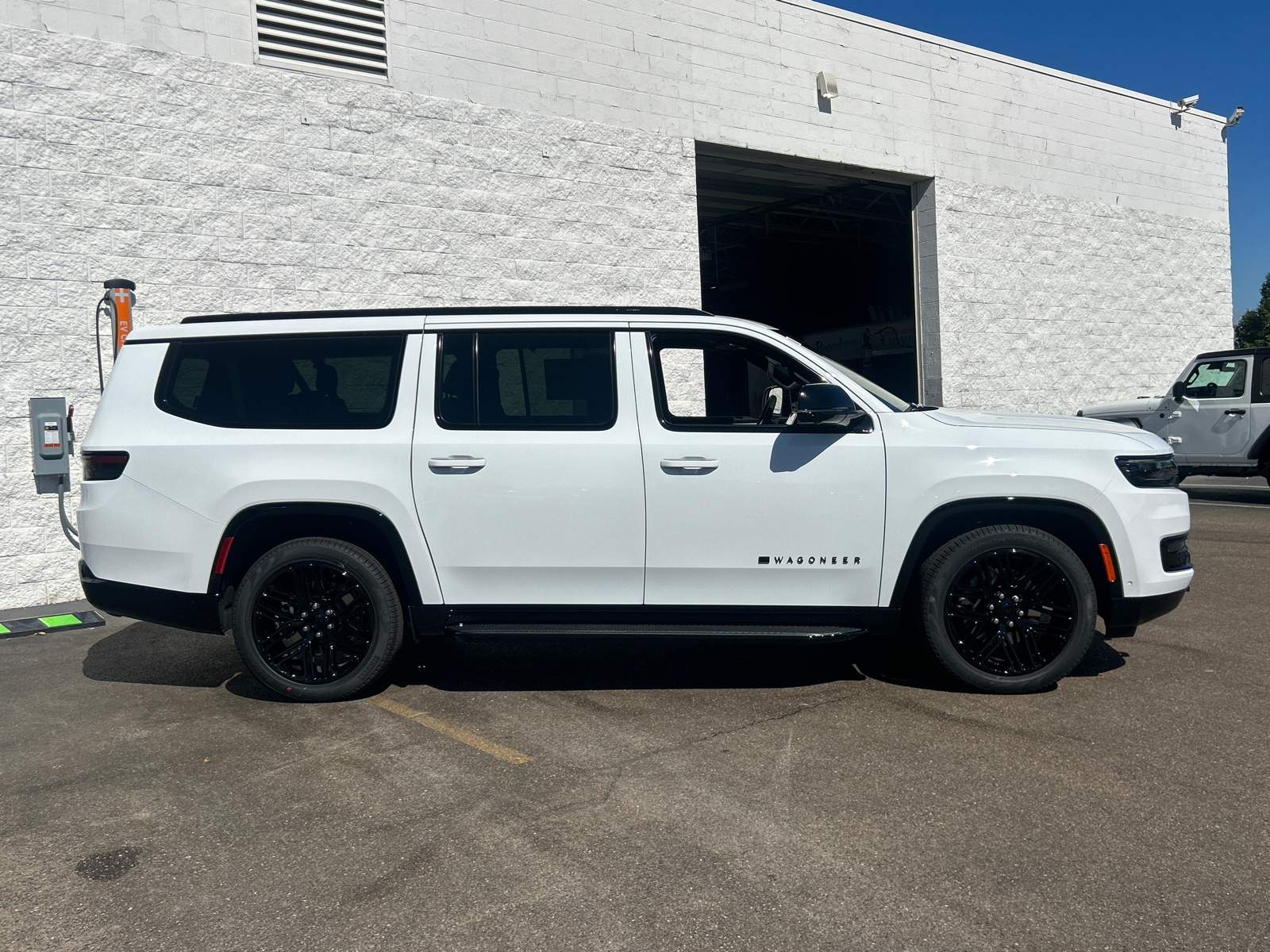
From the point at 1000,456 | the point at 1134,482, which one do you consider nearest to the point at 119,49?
the point at 1000,456

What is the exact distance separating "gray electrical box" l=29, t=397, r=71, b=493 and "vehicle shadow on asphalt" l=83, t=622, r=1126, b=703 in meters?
2.04

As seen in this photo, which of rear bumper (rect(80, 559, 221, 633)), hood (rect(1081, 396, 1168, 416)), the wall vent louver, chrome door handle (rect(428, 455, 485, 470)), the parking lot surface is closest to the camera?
the parking lot surface

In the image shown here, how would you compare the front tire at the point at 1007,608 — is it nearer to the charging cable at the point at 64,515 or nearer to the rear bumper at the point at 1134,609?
the rear bumper at the point at 1134,609

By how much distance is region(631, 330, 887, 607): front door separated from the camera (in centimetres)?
488

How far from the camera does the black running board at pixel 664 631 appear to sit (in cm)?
484

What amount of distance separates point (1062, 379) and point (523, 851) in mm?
14616

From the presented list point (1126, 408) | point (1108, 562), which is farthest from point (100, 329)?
point (1126, 408)

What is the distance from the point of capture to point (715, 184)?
18.3m

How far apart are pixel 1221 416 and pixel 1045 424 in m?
9.90

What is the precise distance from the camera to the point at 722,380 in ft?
17.1

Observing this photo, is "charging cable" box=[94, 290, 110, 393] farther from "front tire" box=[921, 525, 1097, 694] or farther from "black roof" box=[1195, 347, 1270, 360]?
"black roof" box=[1195, 347, 1270, 360]

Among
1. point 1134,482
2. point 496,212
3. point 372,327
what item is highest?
point 496,212

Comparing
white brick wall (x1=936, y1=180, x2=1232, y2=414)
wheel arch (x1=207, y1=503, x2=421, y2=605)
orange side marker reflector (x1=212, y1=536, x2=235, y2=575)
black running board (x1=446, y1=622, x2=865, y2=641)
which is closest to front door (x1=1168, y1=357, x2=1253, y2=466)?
white brick wall (x1=936, y1=180, x2=1232, y2=414)

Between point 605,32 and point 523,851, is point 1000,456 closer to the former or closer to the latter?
point 523,851
